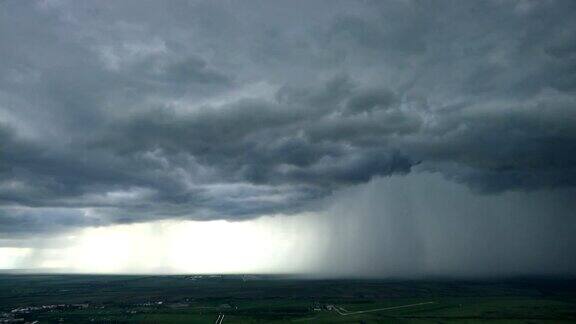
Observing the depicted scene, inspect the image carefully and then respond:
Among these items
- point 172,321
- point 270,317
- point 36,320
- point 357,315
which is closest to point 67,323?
point 36,320

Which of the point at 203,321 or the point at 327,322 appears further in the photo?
the point at 203,321

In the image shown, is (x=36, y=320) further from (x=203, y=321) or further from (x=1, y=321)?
(x=203, y=321)

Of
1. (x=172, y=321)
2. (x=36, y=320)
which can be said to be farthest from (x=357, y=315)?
(x=36, y=320)

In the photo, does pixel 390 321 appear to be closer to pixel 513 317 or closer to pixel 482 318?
pixel 482 318

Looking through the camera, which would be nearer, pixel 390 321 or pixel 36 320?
pixel 390 321

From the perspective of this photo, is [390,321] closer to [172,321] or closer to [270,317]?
[270,317]

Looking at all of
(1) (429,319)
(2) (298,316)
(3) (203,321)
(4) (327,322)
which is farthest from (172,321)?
(1) (429,319)
